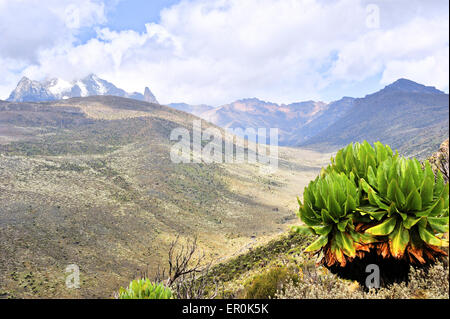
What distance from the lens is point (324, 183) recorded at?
409 cm

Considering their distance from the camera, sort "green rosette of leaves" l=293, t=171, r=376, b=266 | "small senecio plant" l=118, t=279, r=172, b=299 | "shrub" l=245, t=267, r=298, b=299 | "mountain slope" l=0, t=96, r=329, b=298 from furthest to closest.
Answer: "mountain slope" l=0, t=96, r=329, b=298 < "shrub" l=245, t=267, r=298, b=299 < "green rosette of leaves" l=293, t=171, r=376, b=266 < "small senecio plant" l=118, t=279, r=172, b=299

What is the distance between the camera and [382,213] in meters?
3.65

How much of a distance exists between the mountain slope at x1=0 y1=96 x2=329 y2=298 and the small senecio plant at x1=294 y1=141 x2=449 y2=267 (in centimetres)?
758

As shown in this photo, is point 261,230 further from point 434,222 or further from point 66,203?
point 434,222

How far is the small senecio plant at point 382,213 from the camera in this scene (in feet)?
11.2

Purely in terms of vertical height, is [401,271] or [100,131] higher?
[100,131]

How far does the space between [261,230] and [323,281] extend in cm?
4304

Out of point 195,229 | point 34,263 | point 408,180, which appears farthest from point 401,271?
point 195,229

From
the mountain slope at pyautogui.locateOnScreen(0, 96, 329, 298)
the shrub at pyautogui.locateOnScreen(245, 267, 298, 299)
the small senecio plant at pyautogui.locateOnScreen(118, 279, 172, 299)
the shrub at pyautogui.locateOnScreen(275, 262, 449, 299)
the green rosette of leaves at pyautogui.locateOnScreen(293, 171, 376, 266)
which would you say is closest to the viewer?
the shrub at pyautogui.locateOnScreen(275, 262, 449, 299)

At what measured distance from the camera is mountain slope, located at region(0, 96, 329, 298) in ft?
89.7

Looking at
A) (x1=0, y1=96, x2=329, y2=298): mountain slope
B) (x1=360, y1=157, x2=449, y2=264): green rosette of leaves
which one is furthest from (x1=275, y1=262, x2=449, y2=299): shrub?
(x1=0, y1=96, x2=329, y2=298): mountain slope

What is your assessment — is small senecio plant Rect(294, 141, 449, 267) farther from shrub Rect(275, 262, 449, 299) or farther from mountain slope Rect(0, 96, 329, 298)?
mountain slope Rect(0, 96, 329, 298)
